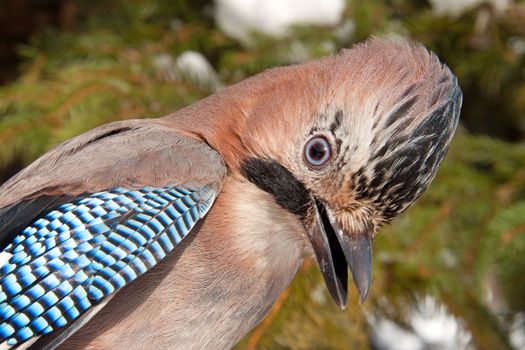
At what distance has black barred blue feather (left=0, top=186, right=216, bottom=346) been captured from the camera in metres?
1.54

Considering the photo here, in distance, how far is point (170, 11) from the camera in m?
3.53

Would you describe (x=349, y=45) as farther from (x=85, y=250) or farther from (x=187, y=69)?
(x=85, y=250)

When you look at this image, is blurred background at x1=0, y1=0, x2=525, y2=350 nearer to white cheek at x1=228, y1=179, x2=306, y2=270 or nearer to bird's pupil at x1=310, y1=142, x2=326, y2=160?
white cheek at x1=228, y1=179, x2=306, y2=270

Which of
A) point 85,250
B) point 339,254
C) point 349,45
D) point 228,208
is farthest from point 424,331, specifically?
point 85,250

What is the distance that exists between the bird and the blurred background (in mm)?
642

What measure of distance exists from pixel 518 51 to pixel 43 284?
2.39 metres

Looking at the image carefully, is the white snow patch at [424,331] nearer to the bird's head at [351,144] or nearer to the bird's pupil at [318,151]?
the bird's head at [351,144]

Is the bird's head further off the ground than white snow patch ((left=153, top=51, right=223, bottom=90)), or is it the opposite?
white snow patch ((left=153, top=51, right=223, bottom=90))

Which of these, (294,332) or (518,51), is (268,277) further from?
(518,51)

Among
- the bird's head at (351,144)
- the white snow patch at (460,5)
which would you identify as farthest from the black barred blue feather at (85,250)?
the white snow patch at (460,5)

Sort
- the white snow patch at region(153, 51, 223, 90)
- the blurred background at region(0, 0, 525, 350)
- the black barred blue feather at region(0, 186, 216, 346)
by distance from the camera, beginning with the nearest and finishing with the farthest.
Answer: the black barred blue feather at region(0, 186, 216, 346) < the blurred background at region(0, 0, 525, 350) < the white snow patch at region(153, 51, 223, 90)

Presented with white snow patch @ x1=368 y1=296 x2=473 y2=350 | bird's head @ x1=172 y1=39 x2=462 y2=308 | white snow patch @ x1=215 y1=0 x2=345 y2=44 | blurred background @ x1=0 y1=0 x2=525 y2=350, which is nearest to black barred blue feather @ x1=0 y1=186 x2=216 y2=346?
bird's head @ x1=172 y1=39 x2=462 y2=308

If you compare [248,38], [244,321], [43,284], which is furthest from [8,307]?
[248,38]

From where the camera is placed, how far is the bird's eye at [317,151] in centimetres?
161
